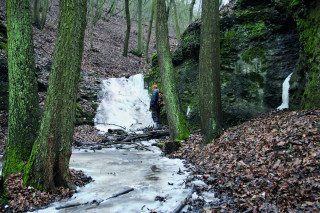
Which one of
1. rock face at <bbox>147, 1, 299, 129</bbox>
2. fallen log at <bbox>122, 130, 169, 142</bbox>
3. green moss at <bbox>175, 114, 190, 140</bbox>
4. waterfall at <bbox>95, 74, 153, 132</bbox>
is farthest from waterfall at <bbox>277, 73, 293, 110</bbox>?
waterfall at <bbox>95, 74, 153, 132</bbox>

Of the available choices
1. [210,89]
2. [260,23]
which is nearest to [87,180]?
[210,89]

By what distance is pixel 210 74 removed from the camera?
6574 mm

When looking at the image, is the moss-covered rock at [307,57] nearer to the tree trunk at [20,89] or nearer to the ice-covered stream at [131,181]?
the ice-covered stream at [131,181]

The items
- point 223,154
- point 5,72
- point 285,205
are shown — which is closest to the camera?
point 285,205

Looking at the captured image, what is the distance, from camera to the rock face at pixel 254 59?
8.57 metres

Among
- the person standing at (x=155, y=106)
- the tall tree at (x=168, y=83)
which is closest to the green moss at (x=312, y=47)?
the tall tree at (x=168, y=83)

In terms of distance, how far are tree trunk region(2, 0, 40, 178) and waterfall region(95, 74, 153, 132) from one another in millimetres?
Result: 7398

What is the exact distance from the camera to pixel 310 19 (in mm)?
6715

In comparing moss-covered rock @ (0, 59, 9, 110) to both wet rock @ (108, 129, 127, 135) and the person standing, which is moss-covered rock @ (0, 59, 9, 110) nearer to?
wet rock @ (108, 129, 127, 135)

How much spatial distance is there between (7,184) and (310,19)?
8124 millimetres

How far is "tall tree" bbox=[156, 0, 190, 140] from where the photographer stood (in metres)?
7.46

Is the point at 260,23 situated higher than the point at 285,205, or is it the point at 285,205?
the point at 260,23

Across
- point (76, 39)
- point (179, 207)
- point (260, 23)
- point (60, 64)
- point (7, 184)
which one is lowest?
point (179, 207)

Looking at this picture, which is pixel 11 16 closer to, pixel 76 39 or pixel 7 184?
pixel 76 39
